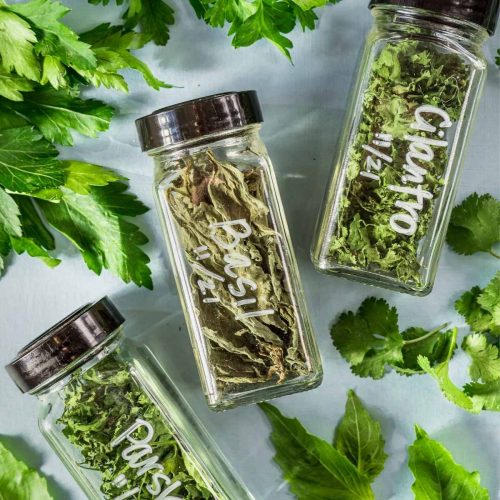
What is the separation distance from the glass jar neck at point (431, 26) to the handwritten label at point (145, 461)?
0.61 meters

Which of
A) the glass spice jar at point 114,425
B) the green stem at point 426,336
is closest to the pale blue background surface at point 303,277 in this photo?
the green stem at point 426,336

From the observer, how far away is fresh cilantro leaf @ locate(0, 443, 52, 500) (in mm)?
1083

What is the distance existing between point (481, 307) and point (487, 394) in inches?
4.9

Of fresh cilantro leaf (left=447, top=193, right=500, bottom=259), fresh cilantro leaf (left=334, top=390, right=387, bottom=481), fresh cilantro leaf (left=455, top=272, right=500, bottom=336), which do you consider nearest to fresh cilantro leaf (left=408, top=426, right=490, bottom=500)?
fresh cilantro leaf (left=334, top=390, right=387, bottom=481)

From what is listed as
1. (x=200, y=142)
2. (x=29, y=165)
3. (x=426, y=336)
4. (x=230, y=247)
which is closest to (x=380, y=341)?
(x=426, y=336)

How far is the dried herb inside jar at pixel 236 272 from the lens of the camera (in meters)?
0.91

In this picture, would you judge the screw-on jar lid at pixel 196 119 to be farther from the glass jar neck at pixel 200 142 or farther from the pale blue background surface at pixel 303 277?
the pale blue background surface at pixel 303 277

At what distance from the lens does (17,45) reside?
941 mm

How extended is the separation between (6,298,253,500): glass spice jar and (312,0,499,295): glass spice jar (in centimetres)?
30

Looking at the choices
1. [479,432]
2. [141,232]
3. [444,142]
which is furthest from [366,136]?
[479,432]

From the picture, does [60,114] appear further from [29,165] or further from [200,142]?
[200,142]

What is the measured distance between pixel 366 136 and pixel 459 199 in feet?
0.73

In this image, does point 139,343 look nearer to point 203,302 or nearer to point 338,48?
point 203,302

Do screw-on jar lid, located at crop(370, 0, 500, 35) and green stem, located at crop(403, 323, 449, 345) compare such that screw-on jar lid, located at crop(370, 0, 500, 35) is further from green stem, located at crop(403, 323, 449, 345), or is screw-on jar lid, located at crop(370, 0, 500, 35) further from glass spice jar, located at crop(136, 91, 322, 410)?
green stem, located at crop(403, 323, 449, 345)
